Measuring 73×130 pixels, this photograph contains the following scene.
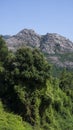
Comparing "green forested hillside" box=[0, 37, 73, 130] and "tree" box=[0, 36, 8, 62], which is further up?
"tree" box=[0, 36, 8, 62]

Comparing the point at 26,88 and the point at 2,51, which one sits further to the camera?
the point at 2,51

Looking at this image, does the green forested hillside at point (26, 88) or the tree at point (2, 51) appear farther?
the tree at point (2, 51)

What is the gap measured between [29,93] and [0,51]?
12.4 metres

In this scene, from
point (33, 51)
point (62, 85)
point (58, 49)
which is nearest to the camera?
point (33, 51)

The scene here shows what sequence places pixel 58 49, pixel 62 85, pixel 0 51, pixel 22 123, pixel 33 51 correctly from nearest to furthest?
pixel 22 123
pixel 33 51
pixel 0 51
pixel 62 85
pixel 58 49

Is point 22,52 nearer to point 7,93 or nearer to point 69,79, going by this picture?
point 7,93

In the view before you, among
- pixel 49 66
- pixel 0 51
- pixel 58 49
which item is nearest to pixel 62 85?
pixel 0 51

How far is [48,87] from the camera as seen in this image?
126 ft

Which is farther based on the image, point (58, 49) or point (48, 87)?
point (58, 49)

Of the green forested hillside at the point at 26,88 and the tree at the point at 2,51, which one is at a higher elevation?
the tree at the point at 2,51

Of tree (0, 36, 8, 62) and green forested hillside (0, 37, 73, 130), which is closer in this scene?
green forested hillside (0, 37, 73, 130)

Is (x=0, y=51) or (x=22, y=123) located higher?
(x=0, y=51)

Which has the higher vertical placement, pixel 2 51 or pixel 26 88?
pixel 2 51

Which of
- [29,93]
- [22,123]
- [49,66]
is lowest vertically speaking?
[22,123]
